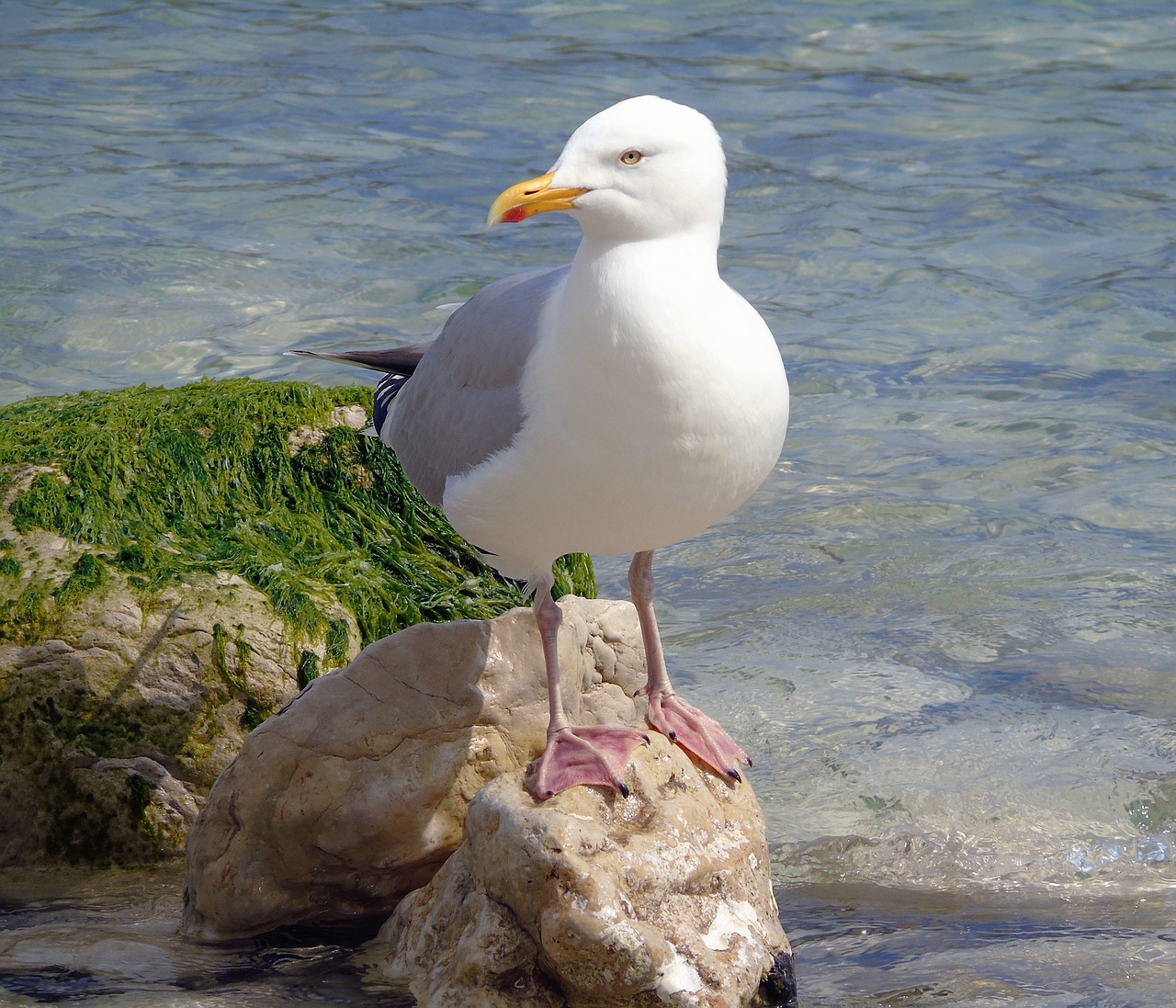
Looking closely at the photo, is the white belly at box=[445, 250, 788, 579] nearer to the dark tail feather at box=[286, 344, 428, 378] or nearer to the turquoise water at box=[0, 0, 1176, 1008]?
the dark tail feather at box=[286, 344, 428, 378]

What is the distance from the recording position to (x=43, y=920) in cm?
412

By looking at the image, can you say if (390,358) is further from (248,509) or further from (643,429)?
(643,429)

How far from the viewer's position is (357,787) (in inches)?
159

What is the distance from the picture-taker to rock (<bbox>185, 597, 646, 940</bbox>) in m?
4.02

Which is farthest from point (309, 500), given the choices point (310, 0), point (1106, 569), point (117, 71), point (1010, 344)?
point (310, 0)

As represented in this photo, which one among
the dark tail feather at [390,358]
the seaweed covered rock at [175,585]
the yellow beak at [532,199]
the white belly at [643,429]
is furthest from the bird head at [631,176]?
the seaweed covered rock at [175,585]

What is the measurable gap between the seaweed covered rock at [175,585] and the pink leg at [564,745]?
0.90 m

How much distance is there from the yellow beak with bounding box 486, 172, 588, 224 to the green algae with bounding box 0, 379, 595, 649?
184 centimetres

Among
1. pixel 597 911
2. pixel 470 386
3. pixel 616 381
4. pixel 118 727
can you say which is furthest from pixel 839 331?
pixel 597 911

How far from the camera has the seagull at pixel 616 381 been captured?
3.39 metres

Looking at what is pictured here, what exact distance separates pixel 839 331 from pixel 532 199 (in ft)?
19.0

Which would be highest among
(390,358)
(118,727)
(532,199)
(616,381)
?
(532,199)

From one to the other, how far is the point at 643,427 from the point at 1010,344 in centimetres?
579

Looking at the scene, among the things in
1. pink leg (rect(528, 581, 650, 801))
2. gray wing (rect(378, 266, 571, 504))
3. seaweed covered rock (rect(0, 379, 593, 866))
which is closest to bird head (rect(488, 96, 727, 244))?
gray wing (rect(378, 266, 571, 504))
